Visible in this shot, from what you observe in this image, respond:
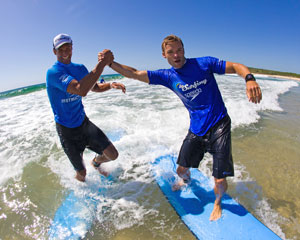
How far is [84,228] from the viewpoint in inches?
96.4

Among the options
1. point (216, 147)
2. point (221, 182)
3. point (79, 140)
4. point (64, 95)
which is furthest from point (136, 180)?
point (64, 95)

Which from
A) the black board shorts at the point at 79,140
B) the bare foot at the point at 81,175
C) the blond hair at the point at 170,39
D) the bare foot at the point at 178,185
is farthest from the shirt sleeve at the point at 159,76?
the bare foot at the point at 81,175

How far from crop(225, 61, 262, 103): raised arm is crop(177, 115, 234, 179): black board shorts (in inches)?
22.8

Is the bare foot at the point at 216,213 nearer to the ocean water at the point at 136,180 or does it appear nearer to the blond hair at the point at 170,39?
the ocean water at the point at 136,180

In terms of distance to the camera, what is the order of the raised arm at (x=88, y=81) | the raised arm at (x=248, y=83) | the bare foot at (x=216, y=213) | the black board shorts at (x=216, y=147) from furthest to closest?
1. the bare foot at (x=216, y=213)
2. the black board shorts at (x=216, y=147)
3. the raised arm at (x=88, y=81)
4. the raised arm at (x=248, y=83)

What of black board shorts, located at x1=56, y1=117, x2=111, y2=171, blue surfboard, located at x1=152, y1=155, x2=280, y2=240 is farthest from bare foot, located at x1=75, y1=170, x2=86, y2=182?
blue surfboard, located at x1=152, y1=155, x2=280, y2=240

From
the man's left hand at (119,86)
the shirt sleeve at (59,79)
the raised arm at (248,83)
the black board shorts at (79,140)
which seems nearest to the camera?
the raised arm at (248,83)

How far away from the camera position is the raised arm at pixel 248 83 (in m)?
1.86

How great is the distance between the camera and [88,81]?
2053mm

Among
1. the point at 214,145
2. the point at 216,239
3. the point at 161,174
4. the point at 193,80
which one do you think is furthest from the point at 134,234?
the point at 193,80

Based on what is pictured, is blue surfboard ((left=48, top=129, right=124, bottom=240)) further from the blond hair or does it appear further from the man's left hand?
the blond hair

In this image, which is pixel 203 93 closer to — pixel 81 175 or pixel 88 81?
pixel 88 81

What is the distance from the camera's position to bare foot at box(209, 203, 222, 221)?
7.96 ft

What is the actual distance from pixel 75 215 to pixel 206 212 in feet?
6.32
